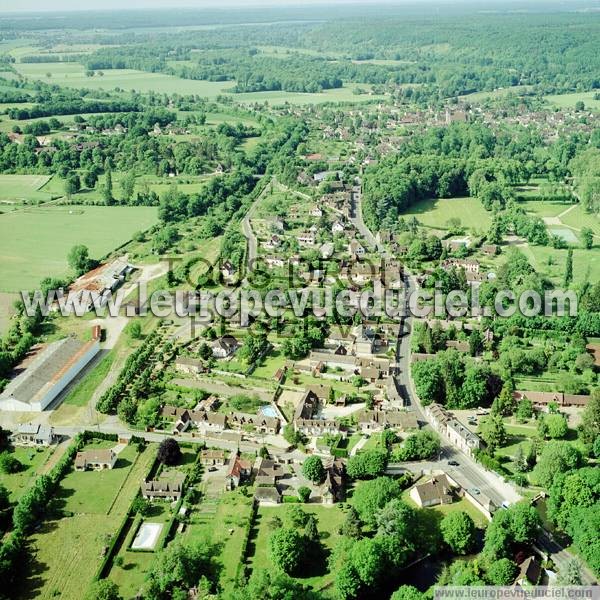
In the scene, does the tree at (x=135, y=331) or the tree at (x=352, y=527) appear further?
the tree at (x=135, y=331)

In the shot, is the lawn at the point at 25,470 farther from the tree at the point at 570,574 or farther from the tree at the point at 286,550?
the tree at the point at 570,574

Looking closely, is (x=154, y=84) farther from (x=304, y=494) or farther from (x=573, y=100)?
(x=304, y=494)

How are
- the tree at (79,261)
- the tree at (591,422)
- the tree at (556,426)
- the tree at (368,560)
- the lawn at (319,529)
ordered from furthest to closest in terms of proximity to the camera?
the tree at (79,261)
the tree at (556,426)
the tree at (591,422)
the lawn at (319,529)
the tree at (368,560)

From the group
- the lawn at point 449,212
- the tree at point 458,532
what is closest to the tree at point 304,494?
Result: the tree at point 458,532

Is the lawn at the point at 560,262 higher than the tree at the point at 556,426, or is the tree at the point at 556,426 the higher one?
the tree at the point at 556,426

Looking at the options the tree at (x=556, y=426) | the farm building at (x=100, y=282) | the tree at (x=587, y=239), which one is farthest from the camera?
the tree at (x=587, y=239)

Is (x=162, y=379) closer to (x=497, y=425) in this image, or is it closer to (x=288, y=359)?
(x=288, y=359)

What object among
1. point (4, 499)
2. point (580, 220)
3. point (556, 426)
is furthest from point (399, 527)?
point (580, 220)
